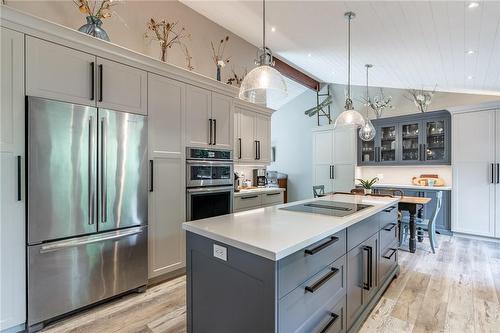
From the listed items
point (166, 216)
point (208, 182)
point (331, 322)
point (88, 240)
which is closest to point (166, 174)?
point (166, 216)

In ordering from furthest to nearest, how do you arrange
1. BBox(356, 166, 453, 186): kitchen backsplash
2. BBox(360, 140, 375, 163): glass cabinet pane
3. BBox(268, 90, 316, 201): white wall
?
BBox(268, 90, 316, 201): white wall → BBox(360, 140, 375, 163): glass cabinet pane → BBox(356, 166, 453, 186): kitchen backsplash

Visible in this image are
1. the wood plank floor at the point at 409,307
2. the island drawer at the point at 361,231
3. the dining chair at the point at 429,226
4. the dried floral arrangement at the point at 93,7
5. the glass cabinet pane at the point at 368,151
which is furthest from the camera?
the glass cabinet pane at the point at 368,151

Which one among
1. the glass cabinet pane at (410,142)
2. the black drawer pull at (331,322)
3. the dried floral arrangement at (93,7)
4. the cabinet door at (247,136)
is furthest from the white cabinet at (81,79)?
the glass cabinet pane at (410,142)

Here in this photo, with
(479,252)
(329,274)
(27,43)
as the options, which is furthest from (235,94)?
(479,252)

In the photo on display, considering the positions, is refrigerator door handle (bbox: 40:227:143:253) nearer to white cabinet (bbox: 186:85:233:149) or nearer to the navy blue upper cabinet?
white cabinet (bbox: 186:85:233:149)

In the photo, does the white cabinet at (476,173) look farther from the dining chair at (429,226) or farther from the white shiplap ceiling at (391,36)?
the dining chair at (429,226)

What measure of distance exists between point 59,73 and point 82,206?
3.58 feet

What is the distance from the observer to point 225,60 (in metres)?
4.36

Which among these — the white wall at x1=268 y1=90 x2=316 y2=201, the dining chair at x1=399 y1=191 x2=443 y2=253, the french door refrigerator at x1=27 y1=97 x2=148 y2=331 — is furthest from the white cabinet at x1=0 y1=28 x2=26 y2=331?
the white wall at x1=268 y1=90 x2=316 y2=201

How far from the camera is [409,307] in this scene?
229 cm

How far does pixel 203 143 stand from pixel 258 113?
1639 millimetres

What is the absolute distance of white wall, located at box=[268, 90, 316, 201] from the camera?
750 centimetres

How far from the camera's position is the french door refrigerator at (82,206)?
1.90m

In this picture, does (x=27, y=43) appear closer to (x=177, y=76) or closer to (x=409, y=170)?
(x=177, y=76)
